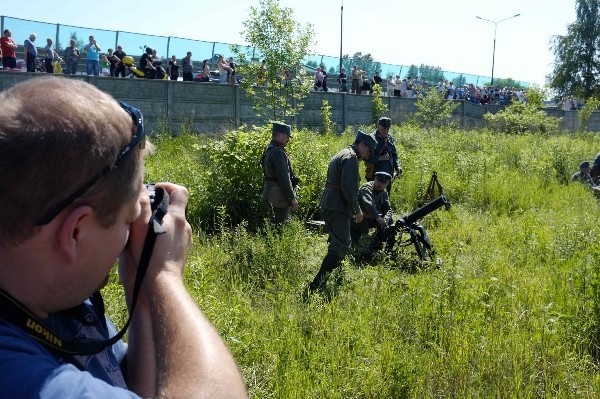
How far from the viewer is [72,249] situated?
957 mm

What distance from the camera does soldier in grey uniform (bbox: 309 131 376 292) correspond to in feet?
22.0

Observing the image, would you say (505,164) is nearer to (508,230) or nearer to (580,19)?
(508,230)

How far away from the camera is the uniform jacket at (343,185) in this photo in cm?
676

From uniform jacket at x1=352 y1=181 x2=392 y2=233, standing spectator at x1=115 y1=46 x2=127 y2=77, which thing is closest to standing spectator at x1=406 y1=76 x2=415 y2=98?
standing spectator at x1=115 y1=46 x2=127 y2=77

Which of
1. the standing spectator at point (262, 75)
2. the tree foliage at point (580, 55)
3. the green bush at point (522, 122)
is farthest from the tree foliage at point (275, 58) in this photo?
the tree foliage at point (580, 55)

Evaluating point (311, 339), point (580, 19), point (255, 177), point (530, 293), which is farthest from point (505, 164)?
point (580, 19)

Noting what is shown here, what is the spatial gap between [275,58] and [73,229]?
12750mm

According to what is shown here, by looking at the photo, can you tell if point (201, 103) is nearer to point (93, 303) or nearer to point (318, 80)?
point (318, 80)

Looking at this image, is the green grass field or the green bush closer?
the green grass field

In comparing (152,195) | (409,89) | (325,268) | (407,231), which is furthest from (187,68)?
(152,195)

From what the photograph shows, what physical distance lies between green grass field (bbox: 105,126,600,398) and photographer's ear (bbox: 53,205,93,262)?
3012 millimetres

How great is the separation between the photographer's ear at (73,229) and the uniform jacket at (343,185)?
19.2ft

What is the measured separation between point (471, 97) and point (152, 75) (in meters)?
20.8

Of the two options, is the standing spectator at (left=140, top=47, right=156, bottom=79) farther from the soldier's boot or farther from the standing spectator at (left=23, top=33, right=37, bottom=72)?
the soldier's boot
